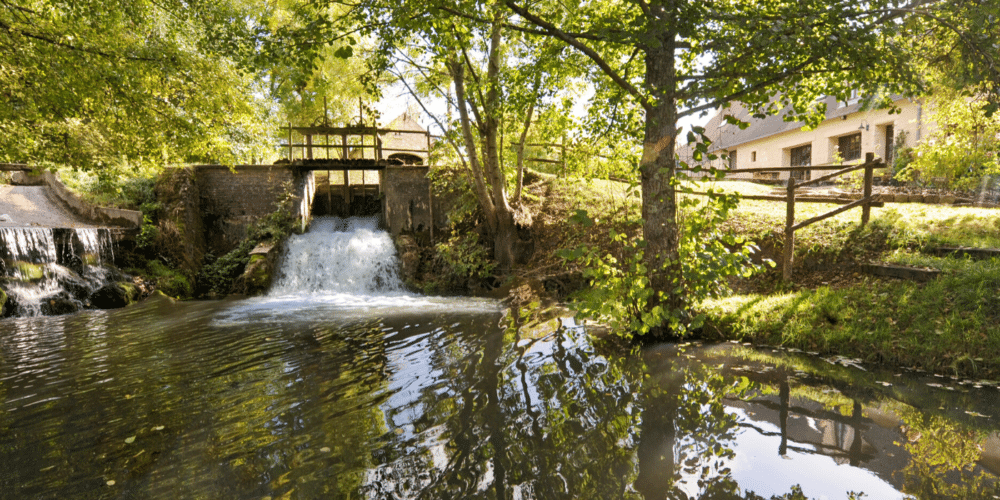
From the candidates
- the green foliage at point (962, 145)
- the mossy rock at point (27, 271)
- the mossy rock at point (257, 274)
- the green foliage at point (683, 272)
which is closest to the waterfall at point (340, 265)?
the mossy rock at point (257, 274)

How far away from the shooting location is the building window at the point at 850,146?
70.4 feet

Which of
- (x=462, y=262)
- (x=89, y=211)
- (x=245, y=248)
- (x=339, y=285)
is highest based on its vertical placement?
(x=89, y=211)

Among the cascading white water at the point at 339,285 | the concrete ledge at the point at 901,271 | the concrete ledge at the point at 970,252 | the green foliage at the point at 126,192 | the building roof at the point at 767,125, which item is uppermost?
the building roof at the point at 767,125

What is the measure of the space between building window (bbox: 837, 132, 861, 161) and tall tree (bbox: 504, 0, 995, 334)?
18608 mm

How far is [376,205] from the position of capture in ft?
59.9

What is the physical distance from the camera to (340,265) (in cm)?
1327

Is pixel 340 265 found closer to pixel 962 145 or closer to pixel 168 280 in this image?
pixel 168 280

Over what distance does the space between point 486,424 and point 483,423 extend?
0.03 metres

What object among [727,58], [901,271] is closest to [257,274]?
[727,58]

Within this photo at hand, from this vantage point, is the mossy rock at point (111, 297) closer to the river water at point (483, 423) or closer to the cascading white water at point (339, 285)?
the cascading white water at point (339, 285)

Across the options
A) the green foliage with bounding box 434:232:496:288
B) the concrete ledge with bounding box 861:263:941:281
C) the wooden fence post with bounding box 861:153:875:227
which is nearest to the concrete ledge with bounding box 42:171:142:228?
the green foliage with bounding box 434:232:496:288

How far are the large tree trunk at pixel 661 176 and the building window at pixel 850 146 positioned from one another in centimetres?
2086

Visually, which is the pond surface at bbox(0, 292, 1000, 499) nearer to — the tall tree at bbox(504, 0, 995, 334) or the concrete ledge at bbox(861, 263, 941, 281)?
the tall tree at bbox(504, 0, 995, 334)

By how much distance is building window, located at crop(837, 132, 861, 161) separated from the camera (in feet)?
70.4
